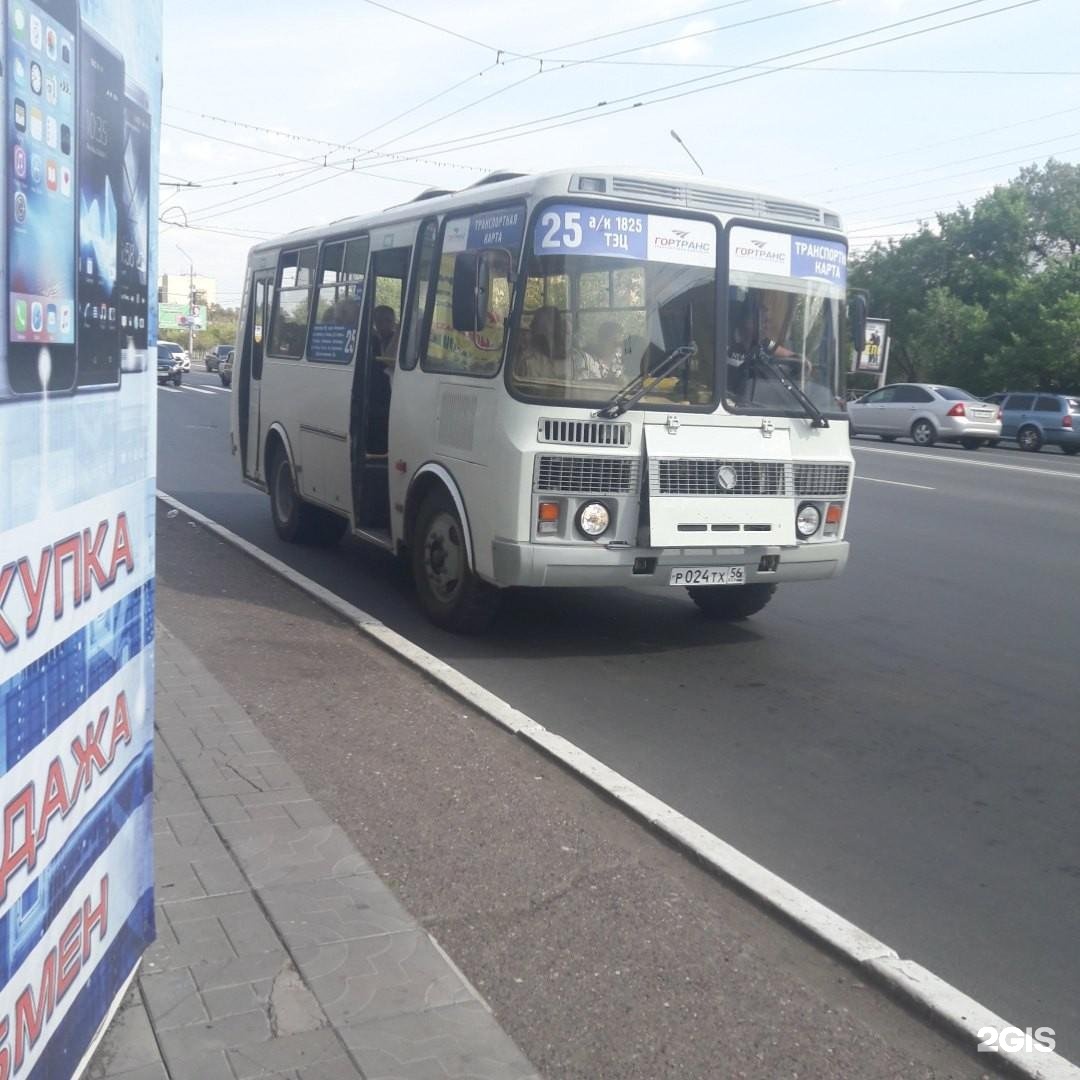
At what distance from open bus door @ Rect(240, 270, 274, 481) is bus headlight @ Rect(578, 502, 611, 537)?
5.81m

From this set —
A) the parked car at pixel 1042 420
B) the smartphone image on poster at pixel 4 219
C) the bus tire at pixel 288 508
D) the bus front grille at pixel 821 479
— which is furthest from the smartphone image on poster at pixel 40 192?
the parked car at pixel 1042 420

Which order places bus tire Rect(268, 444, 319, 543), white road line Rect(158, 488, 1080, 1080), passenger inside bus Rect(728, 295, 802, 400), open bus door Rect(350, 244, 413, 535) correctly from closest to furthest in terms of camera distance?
white road line Rect(158, 488, 1080, 1080) < passenger inside bus Rect(728, 295, 802, 400) < open bus door Rect(350, 244, 413, 535) < bus tire Rect(268, 444, 319, 543)

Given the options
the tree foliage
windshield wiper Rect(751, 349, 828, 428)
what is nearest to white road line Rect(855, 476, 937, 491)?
windshield wiper Rect(751, 349, 828, 428)

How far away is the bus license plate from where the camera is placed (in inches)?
299

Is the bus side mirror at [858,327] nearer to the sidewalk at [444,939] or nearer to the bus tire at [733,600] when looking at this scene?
the bus tire at [733,600]

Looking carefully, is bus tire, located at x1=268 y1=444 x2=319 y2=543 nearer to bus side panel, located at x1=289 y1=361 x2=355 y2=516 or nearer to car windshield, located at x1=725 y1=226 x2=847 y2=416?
bus side panel, located at x1=289 y1=361 x2=355 y2=516

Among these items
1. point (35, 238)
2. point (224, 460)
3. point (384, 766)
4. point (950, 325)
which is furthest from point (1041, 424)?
point (35, 238)

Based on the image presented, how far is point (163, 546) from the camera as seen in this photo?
11.4 m

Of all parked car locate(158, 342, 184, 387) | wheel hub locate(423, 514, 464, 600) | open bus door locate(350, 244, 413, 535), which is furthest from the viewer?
parked car locate(158, 342, 184, 387)

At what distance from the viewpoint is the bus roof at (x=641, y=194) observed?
732 cm

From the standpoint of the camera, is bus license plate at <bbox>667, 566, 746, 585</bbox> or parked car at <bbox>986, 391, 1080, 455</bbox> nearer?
bus license plate at <bbox>667, 566, 746, 585</bbox>

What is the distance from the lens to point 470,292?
7.54 metres

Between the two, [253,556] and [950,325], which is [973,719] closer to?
[253,556]

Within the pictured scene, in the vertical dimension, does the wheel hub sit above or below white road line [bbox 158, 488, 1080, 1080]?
above
